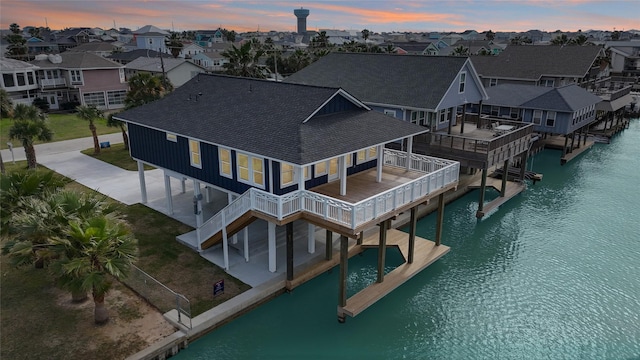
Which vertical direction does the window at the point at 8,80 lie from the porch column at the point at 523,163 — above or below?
above

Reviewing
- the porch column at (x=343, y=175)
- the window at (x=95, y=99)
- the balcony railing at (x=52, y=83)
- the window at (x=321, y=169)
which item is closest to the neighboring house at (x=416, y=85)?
the window at (x=321, y=169)

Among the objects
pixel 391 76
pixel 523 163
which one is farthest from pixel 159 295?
pixel 523 163

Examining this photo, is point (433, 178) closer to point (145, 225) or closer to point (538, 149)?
point (145, 225)

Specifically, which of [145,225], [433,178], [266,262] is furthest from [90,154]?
[433,178]

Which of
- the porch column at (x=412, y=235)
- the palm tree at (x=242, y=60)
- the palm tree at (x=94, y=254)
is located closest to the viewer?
the palm tree at (x=94, y=254)

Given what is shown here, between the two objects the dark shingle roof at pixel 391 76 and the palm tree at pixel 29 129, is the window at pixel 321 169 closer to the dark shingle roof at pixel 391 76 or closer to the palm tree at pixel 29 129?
the dark shingle roof at pixel 391 76
